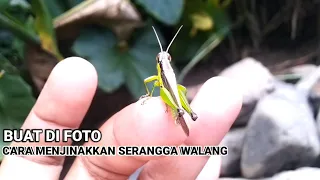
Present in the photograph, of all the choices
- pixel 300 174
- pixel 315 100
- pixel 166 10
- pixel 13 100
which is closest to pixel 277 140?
pixel 300 174

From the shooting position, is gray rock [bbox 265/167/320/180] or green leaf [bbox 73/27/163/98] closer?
gray rock [bbox 265/167/320/180]

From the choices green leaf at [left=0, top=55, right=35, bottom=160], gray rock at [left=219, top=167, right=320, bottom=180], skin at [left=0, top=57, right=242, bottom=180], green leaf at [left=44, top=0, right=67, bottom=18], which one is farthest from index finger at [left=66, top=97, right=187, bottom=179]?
green leaf at [left=44, top=0, right=67, bottom=18]

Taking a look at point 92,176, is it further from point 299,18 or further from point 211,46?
point 299,18

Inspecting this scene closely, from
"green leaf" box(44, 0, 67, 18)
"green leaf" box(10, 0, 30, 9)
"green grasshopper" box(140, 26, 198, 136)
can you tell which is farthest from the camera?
"green leaf" box(44, 0, 67, 18)

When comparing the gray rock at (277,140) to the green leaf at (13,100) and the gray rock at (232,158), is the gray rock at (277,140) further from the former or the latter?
the green leaf at (13,100)

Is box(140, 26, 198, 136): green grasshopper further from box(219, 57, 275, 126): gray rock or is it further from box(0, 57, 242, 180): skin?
box(219, 57, 275, 126): gray rock

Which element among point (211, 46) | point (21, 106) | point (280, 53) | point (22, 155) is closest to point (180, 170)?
point (22, 155)
